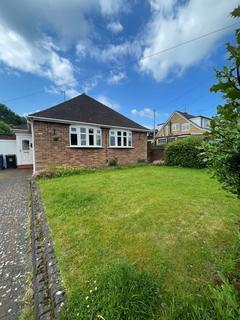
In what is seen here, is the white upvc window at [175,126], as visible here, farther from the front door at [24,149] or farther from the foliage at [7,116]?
the foliage at [7,116]

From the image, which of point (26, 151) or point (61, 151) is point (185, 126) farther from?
point (26, 151)

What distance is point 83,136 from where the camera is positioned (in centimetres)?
1084

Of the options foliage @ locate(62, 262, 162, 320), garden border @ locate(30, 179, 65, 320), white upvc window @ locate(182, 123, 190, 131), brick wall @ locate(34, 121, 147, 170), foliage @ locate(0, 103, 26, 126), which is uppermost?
foliage @ locate(0, 103, 26, 126)

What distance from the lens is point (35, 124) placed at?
902 cm

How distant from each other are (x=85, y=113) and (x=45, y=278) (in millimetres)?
10940

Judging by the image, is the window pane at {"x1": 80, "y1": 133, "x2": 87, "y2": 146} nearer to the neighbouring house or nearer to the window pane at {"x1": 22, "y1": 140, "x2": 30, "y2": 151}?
the window pane at {"x1": 22, "y1": 140, "x2": 30, "y2": 151}

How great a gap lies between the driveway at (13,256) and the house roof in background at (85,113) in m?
6.02

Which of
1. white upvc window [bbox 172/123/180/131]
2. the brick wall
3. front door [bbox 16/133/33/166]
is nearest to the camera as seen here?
the brick wall

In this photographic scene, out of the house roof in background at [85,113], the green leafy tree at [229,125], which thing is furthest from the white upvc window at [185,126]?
the green leafy tree at [229,125]

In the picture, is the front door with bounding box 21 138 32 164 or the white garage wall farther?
the white garage wall

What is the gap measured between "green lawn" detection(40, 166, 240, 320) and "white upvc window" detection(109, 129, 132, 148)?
A: 7836mm

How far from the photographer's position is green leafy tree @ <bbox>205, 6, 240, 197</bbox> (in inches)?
56.8

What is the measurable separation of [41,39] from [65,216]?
10063 mm

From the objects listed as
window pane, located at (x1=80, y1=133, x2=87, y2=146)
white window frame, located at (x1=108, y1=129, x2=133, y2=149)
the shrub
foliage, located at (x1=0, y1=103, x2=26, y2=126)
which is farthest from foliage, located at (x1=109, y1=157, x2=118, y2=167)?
foliage, located at (x1=0, y1=103, x2=26, y2=126)
